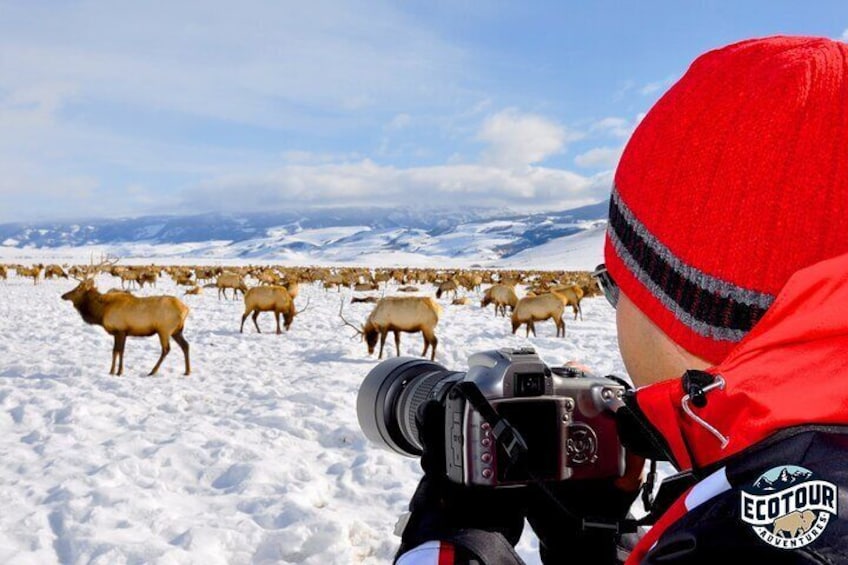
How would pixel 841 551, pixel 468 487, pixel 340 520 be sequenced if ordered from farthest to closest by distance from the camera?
pixel 340 520 < pixel 468 487 < pixel 841 551

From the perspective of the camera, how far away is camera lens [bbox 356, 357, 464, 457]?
1515 mm

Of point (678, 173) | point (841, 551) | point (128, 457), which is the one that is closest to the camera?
point (841, 551)

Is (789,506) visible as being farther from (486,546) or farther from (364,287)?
(364,287)

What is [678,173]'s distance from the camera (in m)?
0.92

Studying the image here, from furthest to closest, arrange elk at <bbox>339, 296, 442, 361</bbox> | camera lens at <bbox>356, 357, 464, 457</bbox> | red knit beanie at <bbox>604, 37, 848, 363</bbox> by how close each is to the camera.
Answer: elk at <bbox>339, 296, 442, 361</bbox>, camera lens at <bbox>356, 357, 464, 457</bbox>, red knit beanie at <bbox>604, 37, 848, 363</bbox>

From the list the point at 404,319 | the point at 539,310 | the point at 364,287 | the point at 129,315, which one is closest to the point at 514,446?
the point at 129,315

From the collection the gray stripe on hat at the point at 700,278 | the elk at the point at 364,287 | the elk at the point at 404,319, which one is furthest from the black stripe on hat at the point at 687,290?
the elk at the point at 364,287

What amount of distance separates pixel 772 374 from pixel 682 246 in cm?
28

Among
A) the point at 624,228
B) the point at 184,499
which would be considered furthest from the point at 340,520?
the point at 624,228

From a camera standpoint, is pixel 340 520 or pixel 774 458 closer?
pixel 774 458

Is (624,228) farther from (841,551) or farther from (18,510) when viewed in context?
(18,510)

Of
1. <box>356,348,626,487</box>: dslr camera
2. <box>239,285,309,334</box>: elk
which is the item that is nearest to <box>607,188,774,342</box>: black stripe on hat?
<box>356,348,626,487</box>: dslr camera

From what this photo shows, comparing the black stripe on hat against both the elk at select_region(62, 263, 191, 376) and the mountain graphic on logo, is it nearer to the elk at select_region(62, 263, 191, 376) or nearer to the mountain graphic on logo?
the mountain graphic on logo

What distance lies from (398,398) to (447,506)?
585 millimetres
